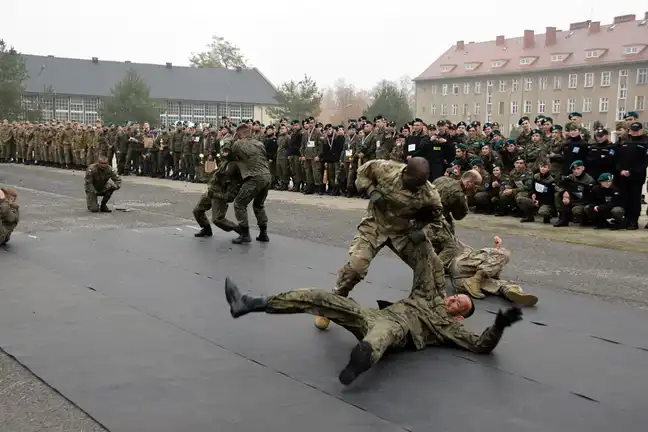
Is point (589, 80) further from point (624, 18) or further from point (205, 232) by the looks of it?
point (205, 232)

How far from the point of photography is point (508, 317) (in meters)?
4.76

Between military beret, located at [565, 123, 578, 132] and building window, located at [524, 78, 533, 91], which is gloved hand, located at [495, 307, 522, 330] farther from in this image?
building window, located at [524, 78, 533, 91]

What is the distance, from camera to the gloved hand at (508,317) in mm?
4684

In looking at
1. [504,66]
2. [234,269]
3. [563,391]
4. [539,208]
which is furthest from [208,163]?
[504,66]

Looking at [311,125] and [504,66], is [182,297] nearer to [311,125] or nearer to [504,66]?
[311,125]

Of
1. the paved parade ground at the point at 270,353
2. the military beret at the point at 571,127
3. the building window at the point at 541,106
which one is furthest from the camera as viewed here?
the building window at the point at 541,106

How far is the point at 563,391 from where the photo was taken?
4.64 meters

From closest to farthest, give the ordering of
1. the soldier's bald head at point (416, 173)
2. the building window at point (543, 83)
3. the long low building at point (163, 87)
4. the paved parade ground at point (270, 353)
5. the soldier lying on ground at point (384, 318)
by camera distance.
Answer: the paved parade ground at point (270, 353)
the soldier lying on ground at point (384, 318)
the soldier's bald head at point (416, 173)
the building window at point (543, 83)
the long low building at point (163, 87)

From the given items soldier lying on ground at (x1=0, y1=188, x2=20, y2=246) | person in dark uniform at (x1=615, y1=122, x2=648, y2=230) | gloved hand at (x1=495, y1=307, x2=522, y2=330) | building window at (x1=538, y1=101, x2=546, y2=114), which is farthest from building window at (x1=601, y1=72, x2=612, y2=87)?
gloved hand at (x1=495, y1=307, x2=522, y2=330)

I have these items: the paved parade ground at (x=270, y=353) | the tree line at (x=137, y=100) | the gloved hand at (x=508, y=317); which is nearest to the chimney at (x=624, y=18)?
the tree line at (x=137, y=100)

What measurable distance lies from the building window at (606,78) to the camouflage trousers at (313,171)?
46.3 metres

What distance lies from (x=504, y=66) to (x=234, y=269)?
2421 inches

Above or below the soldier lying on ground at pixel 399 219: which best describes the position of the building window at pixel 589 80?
above

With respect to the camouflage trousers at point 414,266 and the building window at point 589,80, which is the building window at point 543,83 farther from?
the camouflage trousers at point 414,266
